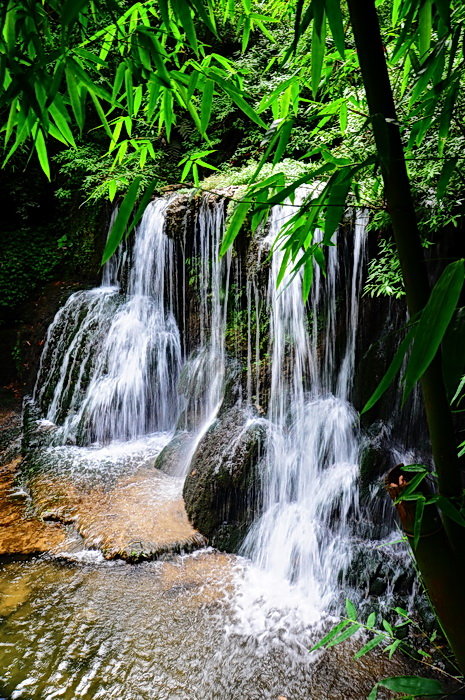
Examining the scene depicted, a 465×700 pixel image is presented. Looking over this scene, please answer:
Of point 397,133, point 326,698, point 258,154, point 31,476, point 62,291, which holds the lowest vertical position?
point 326,698

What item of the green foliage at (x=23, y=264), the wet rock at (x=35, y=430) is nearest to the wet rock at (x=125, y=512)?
the wet rock at (x=35, y=430)

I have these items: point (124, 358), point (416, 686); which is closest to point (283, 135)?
point (416, 686)

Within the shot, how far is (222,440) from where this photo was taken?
4.63 m

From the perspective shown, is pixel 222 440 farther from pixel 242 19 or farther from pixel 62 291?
pixel 62 291

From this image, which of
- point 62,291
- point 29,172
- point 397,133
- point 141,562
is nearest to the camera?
point 397,133

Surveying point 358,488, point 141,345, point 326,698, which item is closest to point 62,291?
point 141,345

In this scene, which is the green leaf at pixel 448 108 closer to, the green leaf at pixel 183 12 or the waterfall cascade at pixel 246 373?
the green leaf at pixel 183 12

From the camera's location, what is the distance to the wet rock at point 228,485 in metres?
4.15

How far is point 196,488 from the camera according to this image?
14.6 feet

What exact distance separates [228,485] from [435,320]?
3997mm

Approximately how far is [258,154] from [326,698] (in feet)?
25.8

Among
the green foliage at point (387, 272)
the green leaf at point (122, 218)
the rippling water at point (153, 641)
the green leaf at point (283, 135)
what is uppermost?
the green foliage at point (387, 272)

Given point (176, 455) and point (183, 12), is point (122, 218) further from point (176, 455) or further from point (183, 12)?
point (176, 455)

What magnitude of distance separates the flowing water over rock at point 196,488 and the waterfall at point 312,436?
0.02 meters
